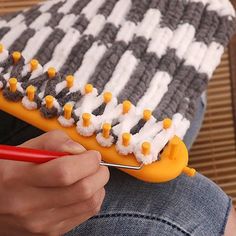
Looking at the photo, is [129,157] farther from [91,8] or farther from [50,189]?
[91,8]

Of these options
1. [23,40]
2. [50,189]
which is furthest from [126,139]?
[23,40]

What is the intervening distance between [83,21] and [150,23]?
10 cm

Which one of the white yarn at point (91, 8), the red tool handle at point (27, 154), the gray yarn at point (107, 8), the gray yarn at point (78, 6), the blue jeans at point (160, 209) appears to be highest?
the red tool handle at point (27, 154)

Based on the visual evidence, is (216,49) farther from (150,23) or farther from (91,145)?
(91,145)

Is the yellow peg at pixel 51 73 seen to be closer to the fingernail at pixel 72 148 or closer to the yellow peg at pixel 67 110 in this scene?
the yellow peg at pixel 67 110

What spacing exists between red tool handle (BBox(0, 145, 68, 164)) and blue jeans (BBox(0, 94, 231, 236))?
150 mm

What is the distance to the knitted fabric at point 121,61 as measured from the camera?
59 cm

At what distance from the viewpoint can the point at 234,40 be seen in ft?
3.19

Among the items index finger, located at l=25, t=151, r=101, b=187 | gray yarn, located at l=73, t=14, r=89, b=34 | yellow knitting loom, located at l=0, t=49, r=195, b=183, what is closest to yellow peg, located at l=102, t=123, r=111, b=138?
yellow knitting loom, located at l=0, t=49, r=195, b=183

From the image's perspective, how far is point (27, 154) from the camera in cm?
43

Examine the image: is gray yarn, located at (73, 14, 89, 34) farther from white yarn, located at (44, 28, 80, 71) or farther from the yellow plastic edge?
the yellow plastic edge

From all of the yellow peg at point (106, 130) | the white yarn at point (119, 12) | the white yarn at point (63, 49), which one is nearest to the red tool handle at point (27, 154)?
the yellow peg at point (106, 130)

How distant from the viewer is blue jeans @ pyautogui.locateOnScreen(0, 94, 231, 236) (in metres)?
0.57

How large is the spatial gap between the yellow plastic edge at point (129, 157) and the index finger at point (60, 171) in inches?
4.3
